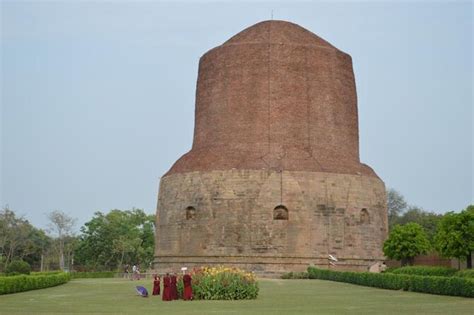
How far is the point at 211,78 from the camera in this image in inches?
1324

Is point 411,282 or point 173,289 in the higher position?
point 411,282

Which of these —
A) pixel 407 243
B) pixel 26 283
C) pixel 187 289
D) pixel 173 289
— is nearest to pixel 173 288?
pixel 173 289

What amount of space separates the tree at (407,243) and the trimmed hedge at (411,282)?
304cm

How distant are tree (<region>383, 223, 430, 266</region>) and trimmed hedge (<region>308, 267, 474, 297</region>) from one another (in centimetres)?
304

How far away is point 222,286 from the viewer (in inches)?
653

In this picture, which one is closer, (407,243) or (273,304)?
(273,304)

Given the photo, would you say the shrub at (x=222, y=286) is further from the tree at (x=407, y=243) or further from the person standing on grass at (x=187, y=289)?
the tree at (x=407, y=243)

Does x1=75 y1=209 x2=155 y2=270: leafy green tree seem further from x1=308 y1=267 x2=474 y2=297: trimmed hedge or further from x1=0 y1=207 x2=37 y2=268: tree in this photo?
x1=308 y1=267 x2=474 y2=297: trimmed hedge

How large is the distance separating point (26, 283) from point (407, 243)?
13397 mm

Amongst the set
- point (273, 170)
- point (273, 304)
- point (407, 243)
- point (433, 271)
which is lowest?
point (273, 304)

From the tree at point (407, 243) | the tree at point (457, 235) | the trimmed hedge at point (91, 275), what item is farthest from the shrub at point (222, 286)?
the trimmed hedge at point (91, 275)

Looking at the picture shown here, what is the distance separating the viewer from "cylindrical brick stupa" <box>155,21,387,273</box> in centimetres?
2959

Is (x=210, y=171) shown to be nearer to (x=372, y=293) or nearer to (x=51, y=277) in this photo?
(x=51, y=277)

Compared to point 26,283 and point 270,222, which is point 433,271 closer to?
point 270,222
